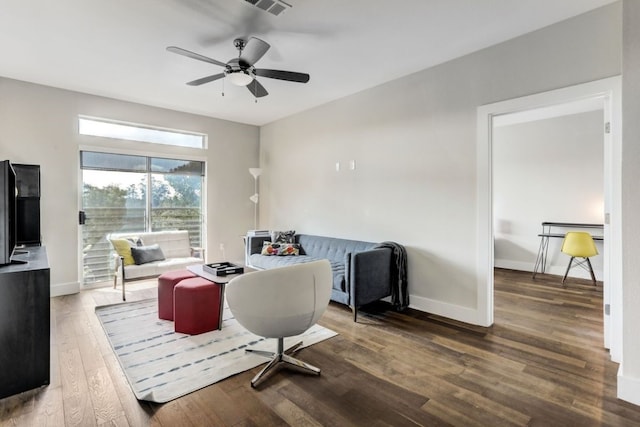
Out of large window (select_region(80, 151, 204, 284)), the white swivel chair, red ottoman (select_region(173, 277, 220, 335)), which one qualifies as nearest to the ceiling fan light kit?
the white swivel chair

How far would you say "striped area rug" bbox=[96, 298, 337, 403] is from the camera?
222 cm

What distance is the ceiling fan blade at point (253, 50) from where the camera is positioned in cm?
248

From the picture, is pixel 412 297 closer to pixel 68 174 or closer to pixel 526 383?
pixel 526 383

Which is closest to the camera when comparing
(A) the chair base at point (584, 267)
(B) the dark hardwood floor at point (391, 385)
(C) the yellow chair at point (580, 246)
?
(B) the dark hardwood floor at point (391, 385)

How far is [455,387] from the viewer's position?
2.19 meters

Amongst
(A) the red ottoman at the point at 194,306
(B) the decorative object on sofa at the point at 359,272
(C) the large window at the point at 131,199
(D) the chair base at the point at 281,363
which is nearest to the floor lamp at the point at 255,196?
(C) the large window at the point at 131,199

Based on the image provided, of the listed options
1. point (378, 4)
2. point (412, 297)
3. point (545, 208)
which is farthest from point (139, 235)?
point (545, 208)

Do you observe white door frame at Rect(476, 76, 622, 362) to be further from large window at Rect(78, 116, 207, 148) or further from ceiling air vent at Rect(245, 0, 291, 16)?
large window at Rect(78, 116, 207, 148)

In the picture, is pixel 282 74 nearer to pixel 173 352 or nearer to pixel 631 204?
pixel 173 352

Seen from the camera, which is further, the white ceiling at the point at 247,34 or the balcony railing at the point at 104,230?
the balcony railing at the point at 104,230

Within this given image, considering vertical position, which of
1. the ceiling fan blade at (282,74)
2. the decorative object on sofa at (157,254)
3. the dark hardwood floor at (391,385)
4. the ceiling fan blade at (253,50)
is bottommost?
the dark hardwood floor at (391,385)

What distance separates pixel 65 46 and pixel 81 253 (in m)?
2.87

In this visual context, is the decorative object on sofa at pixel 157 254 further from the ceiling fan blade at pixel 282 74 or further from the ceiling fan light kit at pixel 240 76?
the ceiling fan blade at pixel 282 74

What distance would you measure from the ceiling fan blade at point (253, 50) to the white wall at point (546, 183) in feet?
18.0
